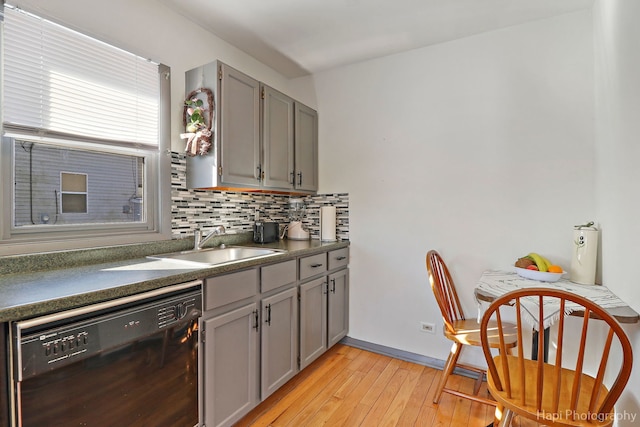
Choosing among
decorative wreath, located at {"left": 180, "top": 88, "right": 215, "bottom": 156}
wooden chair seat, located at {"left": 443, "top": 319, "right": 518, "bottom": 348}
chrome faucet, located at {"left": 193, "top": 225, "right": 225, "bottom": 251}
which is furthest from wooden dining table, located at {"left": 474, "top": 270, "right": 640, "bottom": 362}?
decorative wreath, located at {"left": 180, "top": 88, "right": 215, "bottom": 156}

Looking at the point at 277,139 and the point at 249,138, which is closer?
the point at 249,138

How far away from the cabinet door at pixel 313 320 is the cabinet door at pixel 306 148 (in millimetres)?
845

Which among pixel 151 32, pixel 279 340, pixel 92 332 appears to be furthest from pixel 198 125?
pixel 279 340

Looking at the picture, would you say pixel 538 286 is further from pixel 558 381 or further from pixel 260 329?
pixel 260 329

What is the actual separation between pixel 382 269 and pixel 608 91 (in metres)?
1.76

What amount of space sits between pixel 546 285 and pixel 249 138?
197cm

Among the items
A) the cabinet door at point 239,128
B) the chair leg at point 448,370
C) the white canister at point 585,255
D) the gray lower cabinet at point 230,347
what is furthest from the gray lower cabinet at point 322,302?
the white canister at point 585,255

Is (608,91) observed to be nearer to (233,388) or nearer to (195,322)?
(195,322)

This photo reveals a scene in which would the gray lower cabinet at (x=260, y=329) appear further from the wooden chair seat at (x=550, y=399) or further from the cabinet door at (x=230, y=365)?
the wooden chair seat at (x=550, y=399)

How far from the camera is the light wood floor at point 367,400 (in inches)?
71.0

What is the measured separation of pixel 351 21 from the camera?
213 cm

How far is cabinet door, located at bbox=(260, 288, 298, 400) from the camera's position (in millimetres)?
1863

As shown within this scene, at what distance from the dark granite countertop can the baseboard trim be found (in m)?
1.32

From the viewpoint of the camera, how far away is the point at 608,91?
1.63 metres
